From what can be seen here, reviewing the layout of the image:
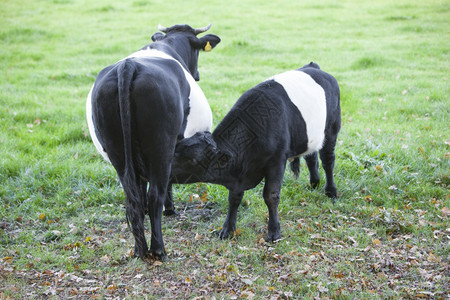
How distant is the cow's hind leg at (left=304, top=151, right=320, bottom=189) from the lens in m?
6.15

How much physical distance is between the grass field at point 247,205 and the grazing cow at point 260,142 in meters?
0.65

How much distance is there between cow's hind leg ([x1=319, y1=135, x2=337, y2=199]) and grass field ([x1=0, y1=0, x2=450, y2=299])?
184 millimetres

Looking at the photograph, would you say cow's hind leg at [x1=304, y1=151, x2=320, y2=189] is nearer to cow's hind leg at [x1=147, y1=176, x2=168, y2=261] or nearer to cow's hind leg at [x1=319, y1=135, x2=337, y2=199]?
cow's hind leg at [x1=319, y1=135, x2=337, y2=199]

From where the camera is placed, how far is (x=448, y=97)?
944 cm

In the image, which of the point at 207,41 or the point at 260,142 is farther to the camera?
the point at 207,41

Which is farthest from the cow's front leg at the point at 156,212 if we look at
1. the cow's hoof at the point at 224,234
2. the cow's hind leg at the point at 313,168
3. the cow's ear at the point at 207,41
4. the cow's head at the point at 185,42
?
the cow's ear at the point at 207,41

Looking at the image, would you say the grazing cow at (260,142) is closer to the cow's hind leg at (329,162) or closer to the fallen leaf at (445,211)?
the cow's hind leg at (329,162)

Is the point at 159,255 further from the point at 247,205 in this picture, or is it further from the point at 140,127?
the point at 247,205

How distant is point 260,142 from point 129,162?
58.1 inches

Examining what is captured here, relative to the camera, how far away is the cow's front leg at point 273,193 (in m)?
5.00

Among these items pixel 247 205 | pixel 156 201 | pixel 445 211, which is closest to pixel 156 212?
pixel 156 201

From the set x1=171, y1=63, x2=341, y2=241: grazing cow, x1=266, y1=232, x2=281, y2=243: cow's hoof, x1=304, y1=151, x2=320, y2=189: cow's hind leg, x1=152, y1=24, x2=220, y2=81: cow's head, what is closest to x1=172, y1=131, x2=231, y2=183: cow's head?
x1=171, y1=63, x2=341, y2=241: grazing cow

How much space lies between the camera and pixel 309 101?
5.41 m

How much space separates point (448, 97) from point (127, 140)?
7.81 metres
